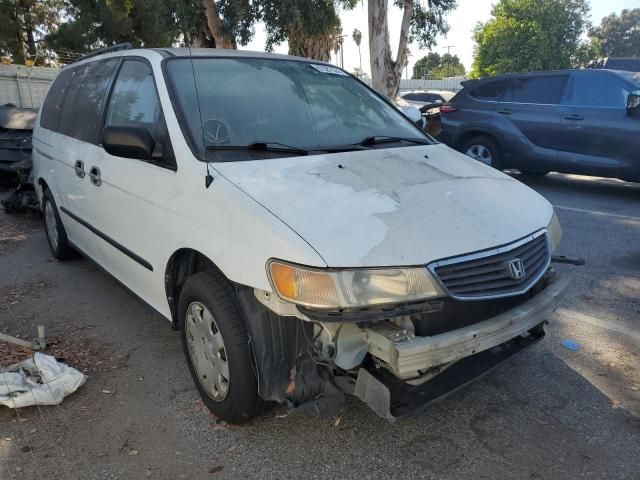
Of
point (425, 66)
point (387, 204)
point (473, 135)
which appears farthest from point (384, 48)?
point (425, 66)

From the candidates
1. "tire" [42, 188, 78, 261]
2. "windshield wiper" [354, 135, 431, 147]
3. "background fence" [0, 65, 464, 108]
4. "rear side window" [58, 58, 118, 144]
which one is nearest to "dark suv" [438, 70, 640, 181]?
"windshield wiper" [354, 135, 431, 147]

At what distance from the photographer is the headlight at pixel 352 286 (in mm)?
2127

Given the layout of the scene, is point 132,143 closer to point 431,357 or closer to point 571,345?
point 431,357

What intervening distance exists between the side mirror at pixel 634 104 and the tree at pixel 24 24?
26.7 meters

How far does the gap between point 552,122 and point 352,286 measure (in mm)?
6999

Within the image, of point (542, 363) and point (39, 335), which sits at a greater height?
point (39, 335)

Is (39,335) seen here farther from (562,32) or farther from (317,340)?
(562,32)

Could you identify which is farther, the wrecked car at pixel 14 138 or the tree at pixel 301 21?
the tree at pixel 301 21

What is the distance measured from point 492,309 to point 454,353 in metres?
0.35

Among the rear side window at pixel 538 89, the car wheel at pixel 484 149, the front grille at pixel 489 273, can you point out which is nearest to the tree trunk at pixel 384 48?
the car wheel at pixel 484 149

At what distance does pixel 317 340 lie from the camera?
235cm

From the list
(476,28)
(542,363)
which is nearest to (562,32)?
(476,28)

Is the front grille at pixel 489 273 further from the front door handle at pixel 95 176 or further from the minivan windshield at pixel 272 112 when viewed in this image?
the front door handle at pixel 95 176

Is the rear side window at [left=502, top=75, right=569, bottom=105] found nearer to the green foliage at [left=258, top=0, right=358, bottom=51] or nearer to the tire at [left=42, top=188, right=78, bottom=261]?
the green foliage at [left=258, top=0, right=358, bottom=51]
